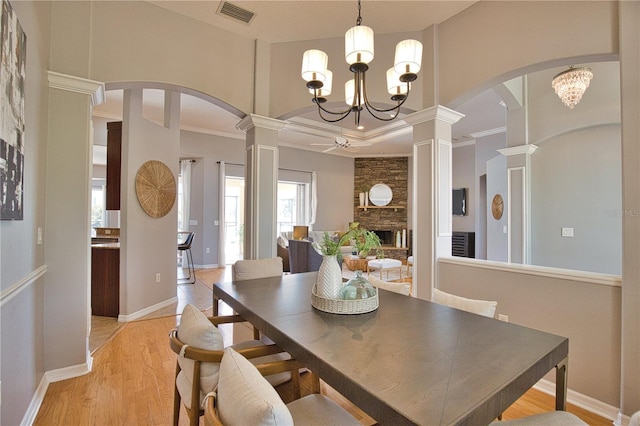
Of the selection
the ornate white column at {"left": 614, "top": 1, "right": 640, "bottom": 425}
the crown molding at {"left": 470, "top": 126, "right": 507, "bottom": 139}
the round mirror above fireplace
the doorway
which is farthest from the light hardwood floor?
the round mirror above fireplace

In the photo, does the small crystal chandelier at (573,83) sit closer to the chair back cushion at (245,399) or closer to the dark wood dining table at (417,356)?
the dark wood dining table at (417,356)

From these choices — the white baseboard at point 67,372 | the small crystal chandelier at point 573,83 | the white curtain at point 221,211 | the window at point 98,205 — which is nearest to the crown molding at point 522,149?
the small crystal chandelier at point 573,83

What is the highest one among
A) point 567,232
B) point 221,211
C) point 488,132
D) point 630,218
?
point 488,132

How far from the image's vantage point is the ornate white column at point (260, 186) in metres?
3.31

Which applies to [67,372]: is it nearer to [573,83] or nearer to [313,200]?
[573,83]

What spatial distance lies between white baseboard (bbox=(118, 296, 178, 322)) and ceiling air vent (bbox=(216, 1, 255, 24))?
340cm

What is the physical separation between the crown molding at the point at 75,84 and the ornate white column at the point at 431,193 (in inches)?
108

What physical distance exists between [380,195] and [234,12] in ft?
22.3

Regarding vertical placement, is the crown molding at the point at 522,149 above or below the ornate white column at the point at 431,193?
above

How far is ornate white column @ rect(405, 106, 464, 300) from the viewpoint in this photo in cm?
298

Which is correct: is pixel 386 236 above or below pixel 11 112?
below

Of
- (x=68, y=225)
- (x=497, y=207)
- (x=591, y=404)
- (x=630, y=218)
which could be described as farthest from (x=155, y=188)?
(x=497, y=207)

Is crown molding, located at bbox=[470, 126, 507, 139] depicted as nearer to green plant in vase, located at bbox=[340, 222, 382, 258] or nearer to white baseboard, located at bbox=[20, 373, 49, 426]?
green plant in vase, located at bbox=[340, 222, 382, 258]

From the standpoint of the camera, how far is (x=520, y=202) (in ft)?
14.0
